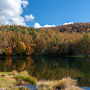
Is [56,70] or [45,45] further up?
[45,45]

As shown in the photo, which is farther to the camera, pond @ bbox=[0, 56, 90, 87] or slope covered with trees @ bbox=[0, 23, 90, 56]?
slope covered with trees @ bbox=[0, 23, 90, 56]

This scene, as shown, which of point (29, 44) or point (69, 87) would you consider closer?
point (69, 87)

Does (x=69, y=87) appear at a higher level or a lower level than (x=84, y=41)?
lower

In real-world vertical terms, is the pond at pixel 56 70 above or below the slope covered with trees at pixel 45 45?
below

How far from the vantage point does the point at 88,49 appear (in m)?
78.2

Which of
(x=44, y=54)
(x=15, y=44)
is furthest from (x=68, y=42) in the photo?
(x=15, y=44)

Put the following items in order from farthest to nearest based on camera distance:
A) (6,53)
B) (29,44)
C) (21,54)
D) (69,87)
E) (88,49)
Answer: (29,44)
(21,54)
(6,53)
(88,49)
(69,87)

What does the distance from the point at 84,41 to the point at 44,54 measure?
3286cm

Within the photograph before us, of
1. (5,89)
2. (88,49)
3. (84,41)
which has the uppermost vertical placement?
(84,41)

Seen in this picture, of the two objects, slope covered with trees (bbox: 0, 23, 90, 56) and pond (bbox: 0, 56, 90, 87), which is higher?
slope covered with trees (bbox: 0, 23, 90, 56)

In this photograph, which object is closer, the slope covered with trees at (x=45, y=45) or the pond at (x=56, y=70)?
the pond at (x=56, y=70)

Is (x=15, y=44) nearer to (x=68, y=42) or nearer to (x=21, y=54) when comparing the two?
(x=21, y=54)

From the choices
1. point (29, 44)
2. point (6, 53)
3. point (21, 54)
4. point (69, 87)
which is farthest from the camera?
point (29, 44)

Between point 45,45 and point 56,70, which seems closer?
point 56,70
